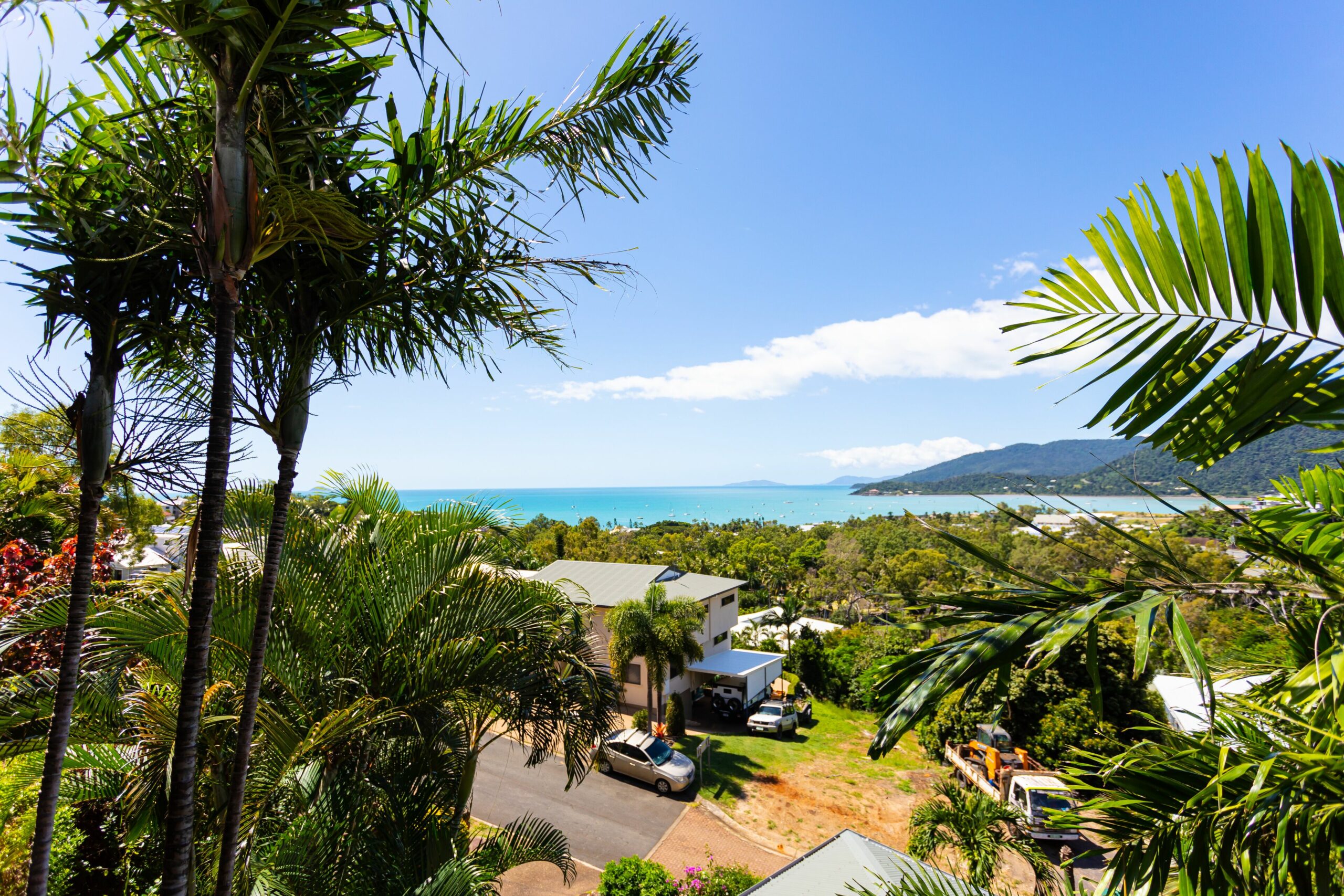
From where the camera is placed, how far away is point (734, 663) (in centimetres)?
2097

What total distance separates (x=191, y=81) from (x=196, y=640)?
7.54 ft

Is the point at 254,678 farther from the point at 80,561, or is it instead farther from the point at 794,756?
the point at 794,756

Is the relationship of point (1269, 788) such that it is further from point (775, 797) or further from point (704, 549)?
point (704, 549)

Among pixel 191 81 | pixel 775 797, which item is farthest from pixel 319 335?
pixel 775 797

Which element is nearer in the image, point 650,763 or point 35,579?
point 35,579

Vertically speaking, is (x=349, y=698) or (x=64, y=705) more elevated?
(x=64, y=705)

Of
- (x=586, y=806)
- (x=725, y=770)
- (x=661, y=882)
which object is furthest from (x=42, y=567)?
(x=725, y=770)

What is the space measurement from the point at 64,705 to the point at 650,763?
13345 millimetres

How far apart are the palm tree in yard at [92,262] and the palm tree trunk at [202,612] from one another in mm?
489

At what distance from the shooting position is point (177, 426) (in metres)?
2.82

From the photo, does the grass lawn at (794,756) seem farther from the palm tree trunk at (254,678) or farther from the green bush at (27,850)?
the palm tree trunk at (254,678)

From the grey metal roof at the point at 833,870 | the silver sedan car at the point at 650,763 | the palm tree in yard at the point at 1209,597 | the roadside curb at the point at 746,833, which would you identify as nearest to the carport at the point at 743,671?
the silver sedan car at the point at 650,763

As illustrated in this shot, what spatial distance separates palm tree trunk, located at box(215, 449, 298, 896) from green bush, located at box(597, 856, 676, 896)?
6.72 m

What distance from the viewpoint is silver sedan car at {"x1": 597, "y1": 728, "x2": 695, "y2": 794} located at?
14039mm
